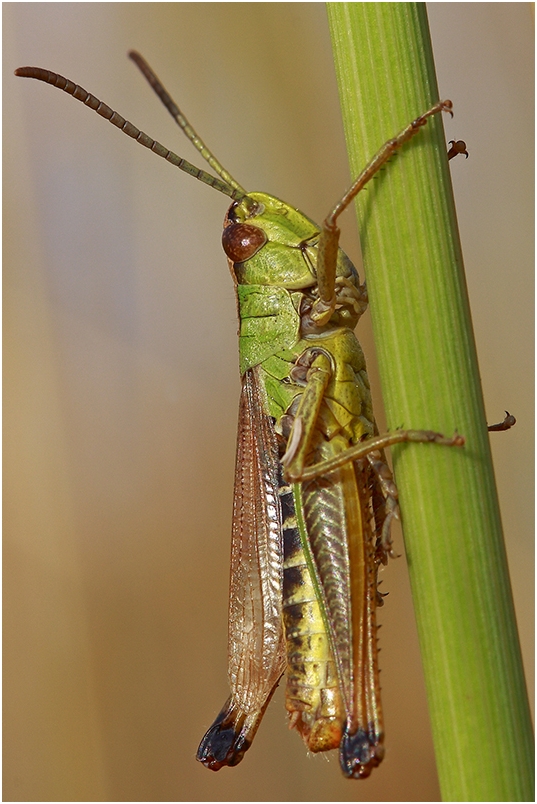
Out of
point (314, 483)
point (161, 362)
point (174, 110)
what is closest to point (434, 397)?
point (314, 483)

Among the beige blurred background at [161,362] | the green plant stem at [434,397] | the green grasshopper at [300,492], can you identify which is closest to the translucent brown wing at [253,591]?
the green grasshopper at [300,492]

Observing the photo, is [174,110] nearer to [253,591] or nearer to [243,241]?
[243,241]

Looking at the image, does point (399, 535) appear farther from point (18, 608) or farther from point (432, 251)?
point (432, 251)

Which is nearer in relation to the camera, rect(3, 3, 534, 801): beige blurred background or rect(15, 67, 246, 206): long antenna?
rect(15, 67, 246, 206): long antenna

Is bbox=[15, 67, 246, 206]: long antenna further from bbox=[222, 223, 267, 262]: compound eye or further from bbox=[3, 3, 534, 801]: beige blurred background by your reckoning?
bbox=[3, 3, 534, 801]: beige blurred background

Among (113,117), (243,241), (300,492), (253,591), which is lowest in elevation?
(253,591)

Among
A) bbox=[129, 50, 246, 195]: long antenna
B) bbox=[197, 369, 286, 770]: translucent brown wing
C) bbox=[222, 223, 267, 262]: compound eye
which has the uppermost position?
bbox=[129, 50, 246, 195]: long antenna

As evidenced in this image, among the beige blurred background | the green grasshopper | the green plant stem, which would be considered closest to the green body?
the green grasshopper
